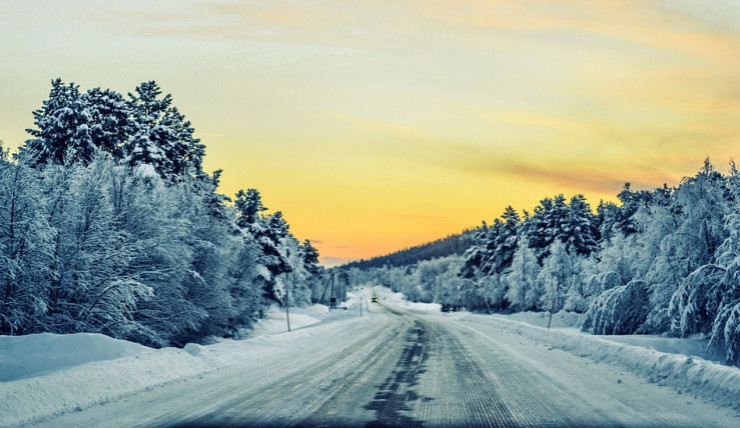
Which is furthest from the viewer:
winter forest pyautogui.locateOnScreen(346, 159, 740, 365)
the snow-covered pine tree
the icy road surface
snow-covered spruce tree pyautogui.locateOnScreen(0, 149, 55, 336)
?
the snow-covered pine tree

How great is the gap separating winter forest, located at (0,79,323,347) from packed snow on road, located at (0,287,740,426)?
6385 mm

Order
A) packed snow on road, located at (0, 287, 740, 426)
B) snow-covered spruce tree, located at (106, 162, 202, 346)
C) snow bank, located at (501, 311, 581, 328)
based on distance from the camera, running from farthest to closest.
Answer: snow bank, located at (501, 311, 581, 328), snow-covered spruce tree, located at (106, 162, 202, 346), packed snow on road, located at (0, 287, 740, 426)

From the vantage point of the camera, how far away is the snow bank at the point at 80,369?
8281 mm

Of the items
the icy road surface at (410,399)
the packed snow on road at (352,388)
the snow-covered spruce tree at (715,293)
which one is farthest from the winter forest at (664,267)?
the icy road surface at (410,399)

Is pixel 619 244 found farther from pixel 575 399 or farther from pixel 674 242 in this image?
pixel 575 399

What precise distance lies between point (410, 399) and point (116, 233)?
1673 centimetres

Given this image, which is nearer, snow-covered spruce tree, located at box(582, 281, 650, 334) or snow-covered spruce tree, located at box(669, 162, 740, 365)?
snow-covered spruce tree, located at box(669, 162, 740, 365)

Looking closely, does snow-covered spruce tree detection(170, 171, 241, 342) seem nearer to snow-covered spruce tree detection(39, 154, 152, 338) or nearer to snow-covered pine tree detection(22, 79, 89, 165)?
snow-covered spruce tree detection(39, 154, 152, 338)

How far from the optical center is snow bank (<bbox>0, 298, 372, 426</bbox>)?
27.2ft

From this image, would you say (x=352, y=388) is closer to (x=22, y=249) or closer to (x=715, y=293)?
(x=22, y=249)

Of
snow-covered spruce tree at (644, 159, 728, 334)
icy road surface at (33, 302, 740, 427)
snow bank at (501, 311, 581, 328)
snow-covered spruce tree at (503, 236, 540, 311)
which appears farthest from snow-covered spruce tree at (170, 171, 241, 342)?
snow-covered spruce tree at (503, 236, 540, 311)

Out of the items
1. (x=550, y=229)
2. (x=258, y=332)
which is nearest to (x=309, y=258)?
(x=550, y=229)

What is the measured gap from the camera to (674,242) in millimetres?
29703

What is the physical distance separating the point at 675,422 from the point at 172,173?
1384 inches
